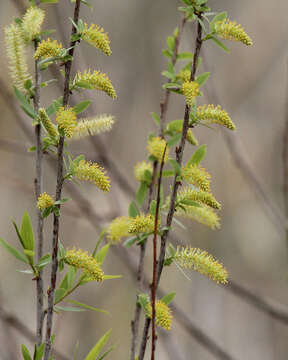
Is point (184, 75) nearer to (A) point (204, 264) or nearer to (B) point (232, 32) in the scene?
(B) point (232, 32)

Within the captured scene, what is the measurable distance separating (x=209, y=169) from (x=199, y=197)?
7.31 ft

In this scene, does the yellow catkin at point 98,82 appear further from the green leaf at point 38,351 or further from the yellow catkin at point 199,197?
the green leaf at point 38,351

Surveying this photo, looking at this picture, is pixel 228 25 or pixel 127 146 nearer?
pixel 228 25

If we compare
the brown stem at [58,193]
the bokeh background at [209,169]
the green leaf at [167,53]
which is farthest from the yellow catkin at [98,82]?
the bokeh background at [209,169]

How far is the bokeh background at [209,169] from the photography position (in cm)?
247

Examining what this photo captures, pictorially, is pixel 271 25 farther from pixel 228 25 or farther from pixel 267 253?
pixel 228 25

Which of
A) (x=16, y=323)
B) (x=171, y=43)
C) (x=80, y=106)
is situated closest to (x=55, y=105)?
(x=80, y=106)

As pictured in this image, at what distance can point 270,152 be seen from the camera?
2553 mm

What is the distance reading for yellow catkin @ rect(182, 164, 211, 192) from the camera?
1.41 ft

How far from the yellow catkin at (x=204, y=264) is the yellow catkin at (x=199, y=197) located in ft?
0.16

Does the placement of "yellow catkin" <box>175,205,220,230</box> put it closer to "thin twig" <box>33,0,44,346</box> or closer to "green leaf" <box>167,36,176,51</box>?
"thin twig" <box>33,0,44,346</box>

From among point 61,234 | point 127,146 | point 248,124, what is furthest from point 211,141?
point 61,234

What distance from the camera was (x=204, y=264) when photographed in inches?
16.9

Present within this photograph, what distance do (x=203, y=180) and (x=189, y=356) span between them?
2291 mm
